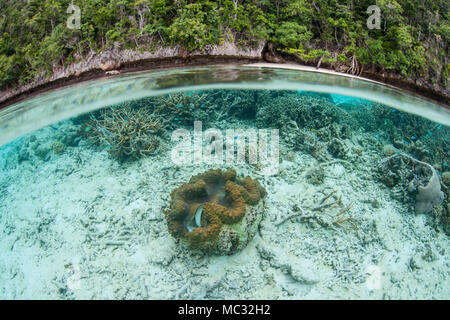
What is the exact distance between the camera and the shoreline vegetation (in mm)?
6539

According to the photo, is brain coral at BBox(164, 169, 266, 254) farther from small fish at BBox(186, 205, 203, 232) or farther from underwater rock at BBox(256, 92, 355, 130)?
underwater rock at BBox(256, 92, 355, 130)

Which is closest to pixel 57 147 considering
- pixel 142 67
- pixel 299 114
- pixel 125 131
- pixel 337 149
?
pixel 125 131

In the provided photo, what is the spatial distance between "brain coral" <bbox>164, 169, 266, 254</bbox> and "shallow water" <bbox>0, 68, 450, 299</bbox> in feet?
0.11

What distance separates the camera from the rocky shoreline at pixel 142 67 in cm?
644

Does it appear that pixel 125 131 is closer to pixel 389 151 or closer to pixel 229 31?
pixel 229 31

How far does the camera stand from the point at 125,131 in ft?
16.2

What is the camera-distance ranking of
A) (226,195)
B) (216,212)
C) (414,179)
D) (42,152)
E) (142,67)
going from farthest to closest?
(142,67) < (42,152) < (414,179) < (226,195) < (216,212)

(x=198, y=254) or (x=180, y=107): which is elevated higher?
(x=180, y=107)

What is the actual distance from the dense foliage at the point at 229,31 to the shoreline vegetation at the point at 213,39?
3 cm

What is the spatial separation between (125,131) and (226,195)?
2.92 m

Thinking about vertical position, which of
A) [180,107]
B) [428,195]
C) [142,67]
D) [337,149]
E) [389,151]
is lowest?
[428,195]

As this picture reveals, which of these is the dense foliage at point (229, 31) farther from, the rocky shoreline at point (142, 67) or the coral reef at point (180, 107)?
the coral reef at point (180, 107)

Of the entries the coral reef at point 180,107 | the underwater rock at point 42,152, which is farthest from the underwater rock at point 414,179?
the underwater rock at point 42,152

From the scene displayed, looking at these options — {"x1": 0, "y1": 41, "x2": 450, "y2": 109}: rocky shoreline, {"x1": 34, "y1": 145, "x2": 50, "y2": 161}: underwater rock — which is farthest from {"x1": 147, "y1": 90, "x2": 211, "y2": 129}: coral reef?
{"x1": 34, "y1": 145, "x2": 50, "y2": 161}: underwater rock
